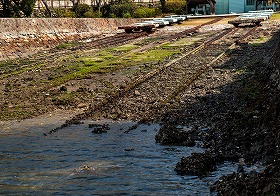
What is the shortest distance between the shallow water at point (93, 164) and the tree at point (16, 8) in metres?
27.1

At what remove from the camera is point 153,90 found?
15.1 m

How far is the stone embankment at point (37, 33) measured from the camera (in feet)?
91.6

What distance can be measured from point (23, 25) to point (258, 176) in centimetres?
2710

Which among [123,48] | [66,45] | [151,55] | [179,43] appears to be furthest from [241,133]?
[66,45]

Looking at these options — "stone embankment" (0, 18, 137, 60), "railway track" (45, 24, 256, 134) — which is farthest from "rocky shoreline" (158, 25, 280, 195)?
"stone embankment" (0, 18, 137, 60)

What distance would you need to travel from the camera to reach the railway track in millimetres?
12477

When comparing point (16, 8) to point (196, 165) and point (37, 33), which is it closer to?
point (37, 33)

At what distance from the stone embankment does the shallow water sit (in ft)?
54.2

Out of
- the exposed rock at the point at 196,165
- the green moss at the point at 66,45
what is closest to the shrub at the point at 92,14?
the green moss at the point at 66,45

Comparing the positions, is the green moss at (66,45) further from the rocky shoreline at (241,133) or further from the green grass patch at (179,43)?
the rocky shoreline at (241,133)

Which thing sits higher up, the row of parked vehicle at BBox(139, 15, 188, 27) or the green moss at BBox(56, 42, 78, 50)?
the row of parked vehicle at BBox(139, 15, 188, 27)

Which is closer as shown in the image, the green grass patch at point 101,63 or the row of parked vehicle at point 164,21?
the green grass patch at point 101,63

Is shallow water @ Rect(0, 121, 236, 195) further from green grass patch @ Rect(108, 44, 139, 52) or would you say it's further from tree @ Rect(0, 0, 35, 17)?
tree @ Rect(0, 0, 35, 17)

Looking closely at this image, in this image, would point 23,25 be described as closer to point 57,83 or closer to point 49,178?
point 57,83
